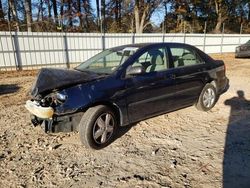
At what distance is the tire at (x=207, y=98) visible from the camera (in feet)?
17.0

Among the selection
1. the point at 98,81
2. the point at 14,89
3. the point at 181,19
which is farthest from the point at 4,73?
the point at 181,19

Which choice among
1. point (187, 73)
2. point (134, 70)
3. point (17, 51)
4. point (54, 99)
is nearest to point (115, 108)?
point (134, 70)

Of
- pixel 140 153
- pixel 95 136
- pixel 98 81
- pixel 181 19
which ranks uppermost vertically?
pixel 181 19

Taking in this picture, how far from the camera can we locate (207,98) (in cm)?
532

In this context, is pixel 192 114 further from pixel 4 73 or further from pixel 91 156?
pixel 4 73

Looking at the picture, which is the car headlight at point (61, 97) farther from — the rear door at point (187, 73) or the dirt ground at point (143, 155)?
the rear door at point (187, 73)

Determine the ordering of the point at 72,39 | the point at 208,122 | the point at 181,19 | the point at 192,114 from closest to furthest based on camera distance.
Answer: the point at 208,122
the point at 192,114
the point at 72,39
the point at 181,19

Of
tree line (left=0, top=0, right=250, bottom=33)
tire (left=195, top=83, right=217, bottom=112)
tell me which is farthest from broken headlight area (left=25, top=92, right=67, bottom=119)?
tree line (left=0, top=0, right=250, bottom=33)

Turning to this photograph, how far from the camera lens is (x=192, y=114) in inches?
202

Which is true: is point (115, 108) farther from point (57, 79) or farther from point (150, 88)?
point (57, 79)

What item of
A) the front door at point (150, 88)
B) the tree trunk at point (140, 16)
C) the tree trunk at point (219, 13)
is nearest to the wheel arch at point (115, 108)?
the front door at point (150, 88)

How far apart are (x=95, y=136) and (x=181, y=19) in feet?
97.6

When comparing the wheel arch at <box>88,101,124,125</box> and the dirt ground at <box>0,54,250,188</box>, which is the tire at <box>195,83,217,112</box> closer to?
the dirt ground at <box>0,54,250,188</box>

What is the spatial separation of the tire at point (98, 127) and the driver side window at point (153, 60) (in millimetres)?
1014
